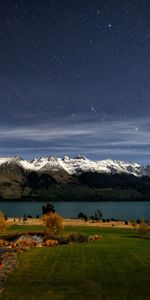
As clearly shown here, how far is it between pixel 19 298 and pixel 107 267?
15.1 meters

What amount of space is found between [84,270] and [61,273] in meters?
2.77

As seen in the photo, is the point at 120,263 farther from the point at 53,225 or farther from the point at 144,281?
the point at 53,225

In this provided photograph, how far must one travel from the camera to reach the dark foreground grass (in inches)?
1171

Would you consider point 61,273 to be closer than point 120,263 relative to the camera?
Yes

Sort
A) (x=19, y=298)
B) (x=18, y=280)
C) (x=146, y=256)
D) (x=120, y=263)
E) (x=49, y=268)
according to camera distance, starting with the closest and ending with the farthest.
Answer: (x=19, y=298) < (x=18, y=280) < (x=49, y=268) < (x=120, y=263) < (x=146, y=256)

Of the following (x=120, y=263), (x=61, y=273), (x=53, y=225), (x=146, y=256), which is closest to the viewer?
(x=61, y=273)

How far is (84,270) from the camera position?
131 ft

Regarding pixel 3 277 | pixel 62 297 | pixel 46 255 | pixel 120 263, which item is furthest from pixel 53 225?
pixel 62 297

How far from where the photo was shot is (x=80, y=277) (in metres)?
36.2

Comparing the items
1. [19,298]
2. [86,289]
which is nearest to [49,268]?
[86,289]

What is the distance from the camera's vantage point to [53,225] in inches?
3597

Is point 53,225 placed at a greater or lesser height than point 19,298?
greater

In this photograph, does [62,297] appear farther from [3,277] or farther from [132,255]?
[132,255]

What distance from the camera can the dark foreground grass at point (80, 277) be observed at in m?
29.8
